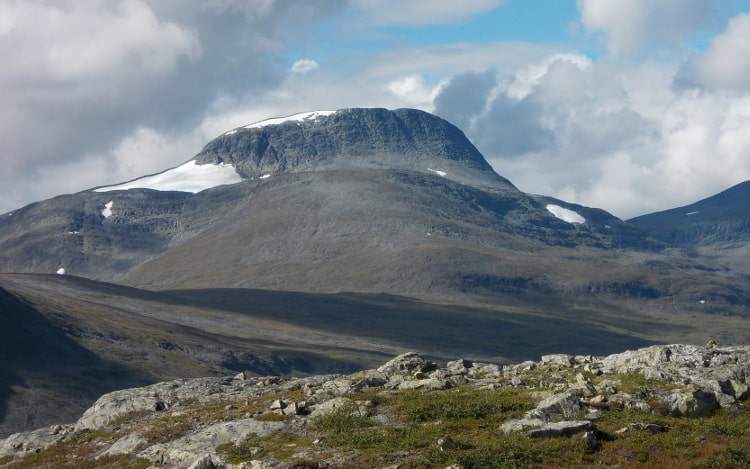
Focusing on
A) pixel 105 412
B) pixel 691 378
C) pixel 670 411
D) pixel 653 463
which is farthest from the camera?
pixel 105 412

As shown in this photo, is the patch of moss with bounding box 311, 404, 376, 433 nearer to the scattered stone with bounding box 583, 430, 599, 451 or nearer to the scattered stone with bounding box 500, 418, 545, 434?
the scattered stone with bounding box 500, 418, 545, 434

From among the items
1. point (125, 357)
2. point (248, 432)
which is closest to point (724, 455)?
point (248, 432)

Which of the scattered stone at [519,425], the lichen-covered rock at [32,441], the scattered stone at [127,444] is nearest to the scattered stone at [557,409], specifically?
the scattered stone at [519,425]

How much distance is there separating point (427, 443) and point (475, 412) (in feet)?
11.6

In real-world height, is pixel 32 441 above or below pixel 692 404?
below

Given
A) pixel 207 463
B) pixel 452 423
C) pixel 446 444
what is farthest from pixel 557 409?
pixel 207 463

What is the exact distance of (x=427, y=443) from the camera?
30.2 metres

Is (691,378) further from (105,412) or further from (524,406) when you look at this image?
(105,412)

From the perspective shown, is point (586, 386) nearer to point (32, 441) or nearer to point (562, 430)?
point (562, 430)

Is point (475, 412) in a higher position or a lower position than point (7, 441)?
higher

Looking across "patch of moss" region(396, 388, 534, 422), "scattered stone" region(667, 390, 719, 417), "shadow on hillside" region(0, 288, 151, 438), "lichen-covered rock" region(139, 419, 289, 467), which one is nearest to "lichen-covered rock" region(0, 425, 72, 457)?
"lichen-covered rock" region(139, 419, 289, 467)

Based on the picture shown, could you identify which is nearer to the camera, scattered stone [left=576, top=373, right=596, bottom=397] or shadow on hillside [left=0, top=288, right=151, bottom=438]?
scattered stone [left=576, top=373, right=596, bottom=397]

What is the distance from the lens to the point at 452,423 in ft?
106

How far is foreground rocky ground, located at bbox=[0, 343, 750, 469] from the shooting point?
28328 millimetres
